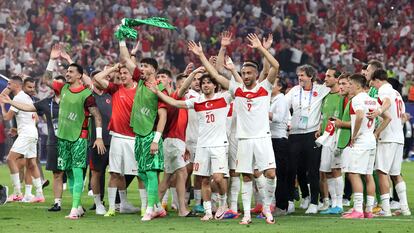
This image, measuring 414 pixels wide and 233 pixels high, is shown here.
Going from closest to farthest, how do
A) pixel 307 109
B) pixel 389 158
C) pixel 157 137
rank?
pixel 157 137 → pixel 389 158 → pixel 307 109

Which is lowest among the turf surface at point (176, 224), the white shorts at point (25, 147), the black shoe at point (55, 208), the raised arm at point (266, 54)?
the turf surface at point (176, 224)

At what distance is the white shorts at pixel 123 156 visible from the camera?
17.1m

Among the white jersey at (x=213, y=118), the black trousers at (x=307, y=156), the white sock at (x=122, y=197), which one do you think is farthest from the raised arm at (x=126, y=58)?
the black trousers at (x=307, y=156)

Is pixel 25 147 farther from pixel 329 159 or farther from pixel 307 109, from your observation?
pixel 329 159

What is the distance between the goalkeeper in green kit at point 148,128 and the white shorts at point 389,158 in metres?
3.46

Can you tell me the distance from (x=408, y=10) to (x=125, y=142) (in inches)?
1182

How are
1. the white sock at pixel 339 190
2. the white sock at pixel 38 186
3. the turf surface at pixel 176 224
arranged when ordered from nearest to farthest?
the turf surface at pixel 176 224 < the white sock at pixel 339 190 < the white sock at pixel 38 186

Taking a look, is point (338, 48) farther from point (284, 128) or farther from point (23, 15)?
point (284, 128)

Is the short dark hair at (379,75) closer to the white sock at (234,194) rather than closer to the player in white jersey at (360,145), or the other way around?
the player in white jersey at (360,145)

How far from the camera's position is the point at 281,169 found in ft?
58.4

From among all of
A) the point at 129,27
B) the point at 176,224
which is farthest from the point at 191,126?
the point at 176,224

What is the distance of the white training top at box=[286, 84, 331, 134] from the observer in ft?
60.1

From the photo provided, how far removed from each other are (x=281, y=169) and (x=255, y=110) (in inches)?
86.4

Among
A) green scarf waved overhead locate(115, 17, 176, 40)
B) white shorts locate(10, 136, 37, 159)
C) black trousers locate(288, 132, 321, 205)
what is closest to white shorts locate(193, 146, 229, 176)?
green scarf waved overhead locate(115, 17, 176, 40)
